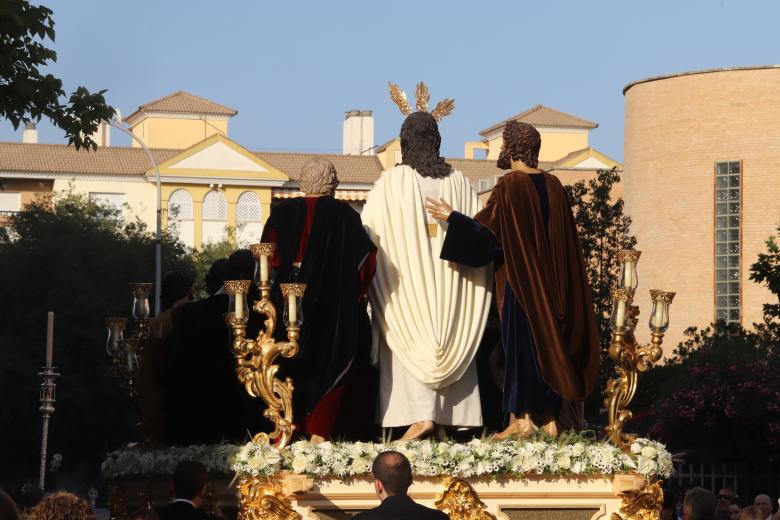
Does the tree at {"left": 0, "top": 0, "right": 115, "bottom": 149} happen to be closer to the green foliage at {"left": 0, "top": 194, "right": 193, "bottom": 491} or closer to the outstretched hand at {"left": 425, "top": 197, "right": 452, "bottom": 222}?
the outstretched hand at {"left": 425, "top": 197, "right": 452, "bottom": 222}

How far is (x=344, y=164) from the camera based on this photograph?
80.2 meters

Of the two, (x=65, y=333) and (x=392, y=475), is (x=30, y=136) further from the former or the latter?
(x=392, y=475)

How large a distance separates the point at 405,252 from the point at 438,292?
Answer: 1.11 ft

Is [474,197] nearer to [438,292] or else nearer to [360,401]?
[438,292]

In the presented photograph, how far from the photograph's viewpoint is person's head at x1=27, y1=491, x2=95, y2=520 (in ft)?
21.9

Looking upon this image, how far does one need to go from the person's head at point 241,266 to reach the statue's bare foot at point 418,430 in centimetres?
207

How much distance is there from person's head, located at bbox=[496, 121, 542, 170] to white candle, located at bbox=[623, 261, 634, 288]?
2.92 feet

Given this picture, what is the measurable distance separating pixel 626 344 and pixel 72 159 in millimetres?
71290

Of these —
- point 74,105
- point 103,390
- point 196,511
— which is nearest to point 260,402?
point 196,511

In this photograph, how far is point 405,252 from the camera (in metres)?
11.3

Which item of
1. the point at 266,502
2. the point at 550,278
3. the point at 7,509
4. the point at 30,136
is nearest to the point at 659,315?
the point at 550,278

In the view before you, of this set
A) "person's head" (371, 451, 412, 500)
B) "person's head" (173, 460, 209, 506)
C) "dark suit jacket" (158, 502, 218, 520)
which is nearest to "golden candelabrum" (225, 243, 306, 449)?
"person's head" (173, 460, 209, 506)

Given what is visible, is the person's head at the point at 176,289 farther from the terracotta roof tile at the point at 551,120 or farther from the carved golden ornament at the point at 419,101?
the terracotta roof tile at the point at 551,120

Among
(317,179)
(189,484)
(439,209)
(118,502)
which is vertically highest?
(317,179)
